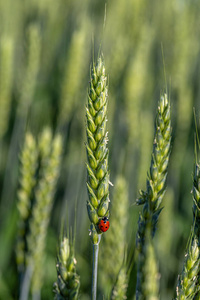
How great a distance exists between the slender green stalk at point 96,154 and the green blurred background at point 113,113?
1266 mm

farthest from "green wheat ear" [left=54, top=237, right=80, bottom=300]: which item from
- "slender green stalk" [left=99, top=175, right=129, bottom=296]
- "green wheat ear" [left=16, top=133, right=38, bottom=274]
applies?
"green wheat ear" [left=16, top=133, right=38, bottom=274]

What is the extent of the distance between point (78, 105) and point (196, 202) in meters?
2.42

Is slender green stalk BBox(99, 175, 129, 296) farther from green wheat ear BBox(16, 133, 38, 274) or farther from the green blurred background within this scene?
the green blurred background

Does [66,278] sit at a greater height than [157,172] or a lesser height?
lesser

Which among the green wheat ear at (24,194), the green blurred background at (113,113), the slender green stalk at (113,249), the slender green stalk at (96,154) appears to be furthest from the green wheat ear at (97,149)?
the green blurred background at (113,113)

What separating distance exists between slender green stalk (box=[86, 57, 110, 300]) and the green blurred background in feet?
4.15

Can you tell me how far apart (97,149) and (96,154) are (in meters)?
0.01

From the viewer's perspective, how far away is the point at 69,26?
5207 millimetres

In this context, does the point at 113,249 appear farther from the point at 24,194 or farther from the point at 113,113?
the point at 113,113

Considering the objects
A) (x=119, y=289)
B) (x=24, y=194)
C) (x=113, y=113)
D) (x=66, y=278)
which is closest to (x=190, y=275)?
(x=119, y=289)

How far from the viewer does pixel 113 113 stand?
3.50 meters

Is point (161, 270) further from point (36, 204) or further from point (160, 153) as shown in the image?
point (160, 153)

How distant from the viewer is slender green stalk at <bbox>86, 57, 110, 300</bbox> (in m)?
1.10

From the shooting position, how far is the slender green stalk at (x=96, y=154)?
1104 millimetres
